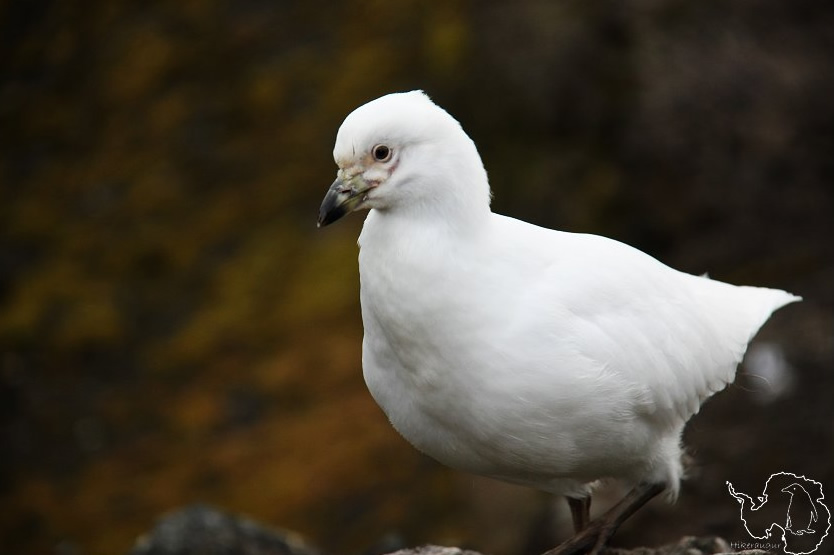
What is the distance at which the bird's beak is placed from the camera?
6.07 m

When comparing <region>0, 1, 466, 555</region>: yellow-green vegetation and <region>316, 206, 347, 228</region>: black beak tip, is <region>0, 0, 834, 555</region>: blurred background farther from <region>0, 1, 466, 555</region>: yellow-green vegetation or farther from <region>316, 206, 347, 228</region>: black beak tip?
<region>316, 206, 347, 228</region>: black beak tip

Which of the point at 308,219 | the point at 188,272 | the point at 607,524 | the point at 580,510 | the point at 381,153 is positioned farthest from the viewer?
the point at 308,219

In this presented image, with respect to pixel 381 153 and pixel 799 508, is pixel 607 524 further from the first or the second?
pixel 799 508

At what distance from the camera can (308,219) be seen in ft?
→ 45.5

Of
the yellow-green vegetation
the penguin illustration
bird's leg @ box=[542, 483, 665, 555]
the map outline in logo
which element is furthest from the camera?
the yellow-green vegetation

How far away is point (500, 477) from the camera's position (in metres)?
6.79

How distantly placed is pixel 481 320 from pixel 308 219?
798cm

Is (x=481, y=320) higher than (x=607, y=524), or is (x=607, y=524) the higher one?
(x=481, y=320)

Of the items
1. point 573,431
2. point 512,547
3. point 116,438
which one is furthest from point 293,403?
point 573,431

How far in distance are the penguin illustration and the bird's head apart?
495 cm

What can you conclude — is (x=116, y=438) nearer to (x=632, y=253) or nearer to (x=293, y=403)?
(x=293, y=403)

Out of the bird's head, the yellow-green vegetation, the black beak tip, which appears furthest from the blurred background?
the black beak tip

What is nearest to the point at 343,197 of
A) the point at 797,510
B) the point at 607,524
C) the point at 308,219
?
the point at 607,524

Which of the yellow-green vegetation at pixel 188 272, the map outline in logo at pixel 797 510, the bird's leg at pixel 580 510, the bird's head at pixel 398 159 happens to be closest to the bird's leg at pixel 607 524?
the bird's leg at pixel 580 510
